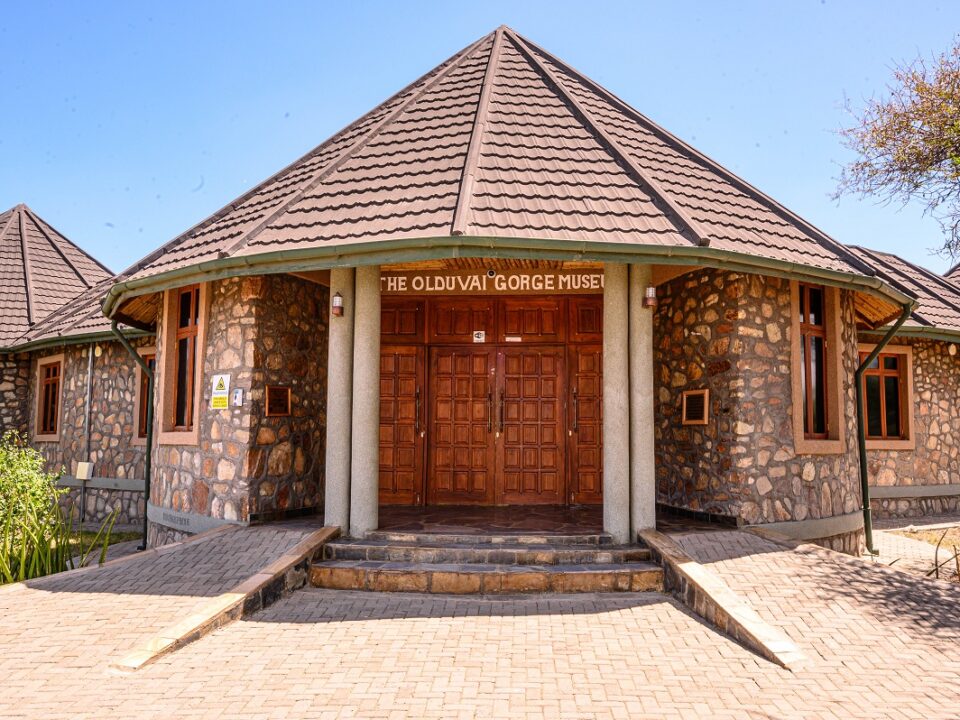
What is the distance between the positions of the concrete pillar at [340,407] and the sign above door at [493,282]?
2194 millimetres

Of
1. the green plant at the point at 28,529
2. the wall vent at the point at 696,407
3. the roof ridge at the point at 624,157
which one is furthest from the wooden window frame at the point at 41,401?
the wall vent at the point at 696,407

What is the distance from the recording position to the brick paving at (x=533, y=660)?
411cm

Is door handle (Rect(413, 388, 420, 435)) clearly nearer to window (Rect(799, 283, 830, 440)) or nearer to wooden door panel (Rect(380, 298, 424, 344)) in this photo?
wooden door panel (Rect(380, 298, 424, 344))

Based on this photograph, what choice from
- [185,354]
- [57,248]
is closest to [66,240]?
[57,248]

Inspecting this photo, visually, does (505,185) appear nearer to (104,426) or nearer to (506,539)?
(506,539)

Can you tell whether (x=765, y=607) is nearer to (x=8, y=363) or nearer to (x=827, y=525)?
(x=827, y=525)

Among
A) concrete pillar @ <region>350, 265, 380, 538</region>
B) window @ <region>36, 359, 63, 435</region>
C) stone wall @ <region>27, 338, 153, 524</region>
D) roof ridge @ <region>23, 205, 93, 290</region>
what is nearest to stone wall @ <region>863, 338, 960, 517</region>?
concrete pillar @ <region>350, 265, 380, 538</region>

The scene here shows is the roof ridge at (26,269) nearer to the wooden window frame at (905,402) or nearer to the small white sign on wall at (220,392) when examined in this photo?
the small white sign on wall at (220,392)

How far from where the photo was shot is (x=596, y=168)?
7.98m

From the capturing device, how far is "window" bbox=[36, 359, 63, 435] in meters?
14.5

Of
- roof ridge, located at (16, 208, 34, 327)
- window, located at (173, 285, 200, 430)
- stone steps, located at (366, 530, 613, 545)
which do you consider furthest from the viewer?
roof ridge, located at (16, 208, 34, 327)

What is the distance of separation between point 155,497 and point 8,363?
7928 mm

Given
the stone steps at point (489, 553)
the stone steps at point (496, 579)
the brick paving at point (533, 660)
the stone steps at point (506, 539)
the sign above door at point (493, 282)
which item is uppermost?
the sign above door at point (493, 282)

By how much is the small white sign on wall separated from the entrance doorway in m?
2.13
